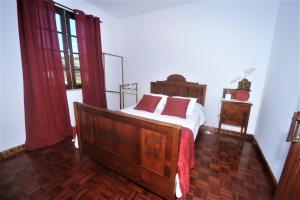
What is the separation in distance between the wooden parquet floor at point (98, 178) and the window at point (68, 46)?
134cm

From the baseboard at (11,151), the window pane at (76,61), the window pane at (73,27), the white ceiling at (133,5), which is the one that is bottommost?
the baseboard at (11,151)

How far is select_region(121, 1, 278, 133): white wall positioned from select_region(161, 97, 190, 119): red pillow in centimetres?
84

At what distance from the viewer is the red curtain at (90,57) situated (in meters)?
2.70

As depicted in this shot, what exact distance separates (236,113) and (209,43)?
4.87 ft

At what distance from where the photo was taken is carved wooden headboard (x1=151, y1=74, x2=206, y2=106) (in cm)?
298

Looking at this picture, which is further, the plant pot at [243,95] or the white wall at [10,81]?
the plant pot at [243,95]

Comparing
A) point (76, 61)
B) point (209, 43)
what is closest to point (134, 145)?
point (76, 61)

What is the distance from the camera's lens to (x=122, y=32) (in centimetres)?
373

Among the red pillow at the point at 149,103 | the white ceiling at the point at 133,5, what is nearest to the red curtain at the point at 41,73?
the white ceiling at the point at 133,5

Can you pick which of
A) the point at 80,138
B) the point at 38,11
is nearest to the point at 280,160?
the point at 80,138

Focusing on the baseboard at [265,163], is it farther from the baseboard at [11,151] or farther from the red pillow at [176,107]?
the baseboard at [11,151]

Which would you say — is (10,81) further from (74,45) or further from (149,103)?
(149,103)

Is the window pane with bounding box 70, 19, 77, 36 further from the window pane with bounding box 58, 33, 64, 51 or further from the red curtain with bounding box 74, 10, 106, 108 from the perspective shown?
the window pane with bounding box 58, 33, 64, 51

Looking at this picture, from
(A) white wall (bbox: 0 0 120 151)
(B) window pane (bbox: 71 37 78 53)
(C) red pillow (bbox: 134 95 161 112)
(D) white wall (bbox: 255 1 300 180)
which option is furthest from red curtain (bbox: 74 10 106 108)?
(D) white wall (bbox: 255 1 300 180)
